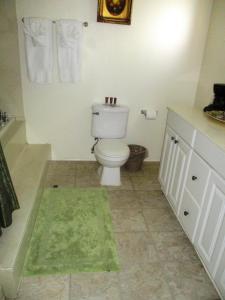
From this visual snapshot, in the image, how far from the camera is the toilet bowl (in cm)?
224

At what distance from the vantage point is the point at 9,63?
7.79 feet

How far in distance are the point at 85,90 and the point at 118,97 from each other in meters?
0.39

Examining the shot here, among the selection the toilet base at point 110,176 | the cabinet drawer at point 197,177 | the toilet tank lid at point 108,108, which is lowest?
the toilet base at point 110,176

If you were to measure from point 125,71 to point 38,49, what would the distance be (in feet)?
3.05

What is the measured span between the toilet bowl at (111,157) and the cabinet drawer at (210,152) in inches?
31.8

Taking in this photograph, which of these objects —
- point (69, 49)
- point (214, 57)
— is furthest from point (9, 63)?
point (214, 57)

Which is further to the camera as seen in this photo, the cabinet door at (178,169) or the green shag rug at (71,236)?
the cabinet door at (178,169)

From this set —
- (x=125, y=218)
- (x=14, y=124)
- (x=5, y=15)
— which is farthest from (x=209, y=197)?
(x=5, y=15)

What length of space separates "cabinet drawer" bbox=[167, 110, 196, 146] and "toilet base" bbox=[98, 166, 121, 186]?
0.75m

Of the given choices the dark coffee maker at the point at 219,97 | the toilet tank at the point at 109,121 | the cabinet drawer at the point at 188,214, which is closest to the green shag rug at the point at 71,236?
the cabinet drawer at the point at 188,214

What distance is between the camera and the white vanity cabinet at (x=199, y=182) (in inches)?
52.5

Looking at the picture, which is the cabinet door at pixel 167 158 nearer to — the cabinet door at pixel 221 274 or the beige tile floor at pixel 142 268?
the beige tile floor at pixel 142 268

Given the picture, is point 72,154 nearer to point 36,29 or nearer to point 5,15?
point 36,29

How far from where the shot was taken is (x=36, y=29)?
222cm
